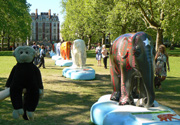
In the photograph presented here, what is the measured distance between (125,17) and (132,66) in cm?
2094

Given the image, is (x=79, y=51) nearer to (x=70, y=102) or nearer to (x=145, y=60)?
(x=70, y=102)

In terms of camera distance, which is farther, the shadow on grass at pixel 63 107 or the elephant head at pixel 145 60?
the shadow on grass at pixel 63 107

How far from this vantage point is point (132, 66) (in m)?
4.49

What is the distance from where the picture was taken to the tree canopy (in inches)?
853

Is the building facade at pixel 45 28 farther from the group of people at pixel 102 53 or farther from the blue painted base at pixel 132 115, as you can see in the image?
the blue painted base at pixel 132 115

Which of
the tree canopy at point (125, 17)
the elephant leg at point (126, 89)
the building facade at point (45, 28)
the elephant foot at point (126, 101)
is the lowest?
the elephant foot at point (126, 101)

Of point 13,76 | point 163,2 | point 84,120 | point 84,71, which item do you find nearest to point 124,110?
point 84,120

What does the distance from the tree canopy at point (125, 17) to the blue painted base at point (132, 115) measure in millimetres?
17597

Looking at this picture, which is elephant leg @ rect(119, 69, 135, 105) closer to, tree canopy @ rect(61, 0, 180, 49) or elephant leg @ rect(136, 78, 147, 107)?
elephant leg @ rect(136, 78, 147, 107)

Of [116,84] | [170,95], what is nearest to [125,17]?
[170,95]

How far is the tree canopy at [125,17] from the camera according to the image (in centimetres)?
2167

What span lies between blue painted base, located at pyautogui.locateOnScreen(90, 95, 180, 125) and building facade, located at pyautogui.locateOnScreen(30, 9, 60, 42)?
10066 centimetres

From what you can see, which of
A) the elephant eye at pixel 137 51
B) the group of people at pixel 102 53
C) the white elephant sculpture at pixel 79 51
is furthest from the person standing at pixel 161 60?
the group of people at pixel 102 53

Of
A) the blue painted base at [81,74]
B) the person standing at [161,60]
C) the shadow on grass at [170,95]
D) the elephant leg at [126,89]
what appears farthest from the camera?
the blue painted base at [81,74]
